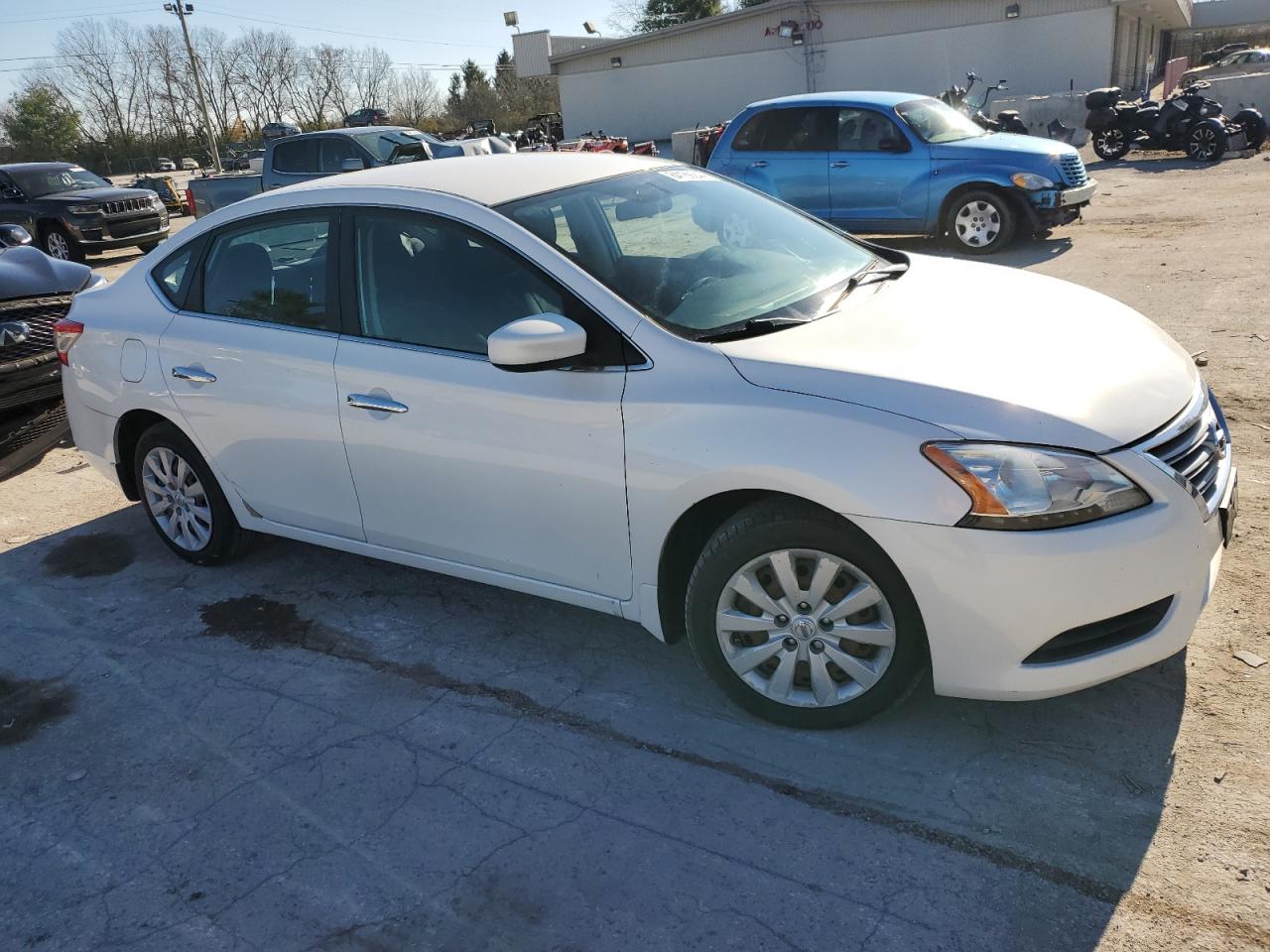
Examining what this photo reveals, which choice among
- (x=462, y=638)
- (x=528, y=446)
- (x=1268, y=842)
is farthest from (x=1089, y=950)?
(x=462, y=638)

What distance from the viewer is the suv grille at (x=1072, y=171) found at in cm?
1080

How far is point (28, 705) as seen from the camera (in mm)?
3795

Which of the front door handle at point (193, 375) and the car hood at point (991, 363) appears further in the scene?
the front door handle at point (193, 375)

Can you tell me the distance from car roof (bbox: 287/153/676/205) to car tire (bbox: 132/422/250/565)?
1.29 metres

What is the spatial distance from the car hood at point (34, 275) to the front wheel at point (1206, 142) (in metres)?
17.9

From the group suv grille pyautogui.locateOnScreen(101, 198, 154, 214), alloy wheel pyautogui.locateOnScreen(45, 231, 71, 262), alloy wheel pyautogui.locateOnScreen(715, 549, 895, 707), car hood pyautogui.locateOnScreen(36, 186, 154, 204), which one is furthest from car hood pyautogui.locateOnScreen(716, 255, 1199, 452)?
alloy wheel pyautogui.locateOnScreen(45, 231, 71, 262)

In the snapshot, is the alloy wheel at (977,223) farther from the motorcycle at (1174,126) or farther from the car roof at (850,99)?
the motorcycle at (1174,126)

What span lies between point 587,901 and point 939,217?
997 centimetres

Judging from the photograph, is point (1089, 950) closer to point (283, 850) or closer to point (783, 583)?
point (783, 583)

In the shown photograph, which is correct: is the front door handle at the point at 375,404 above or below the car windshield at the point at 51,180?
below

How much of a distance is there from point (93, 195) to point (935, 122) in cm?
1362

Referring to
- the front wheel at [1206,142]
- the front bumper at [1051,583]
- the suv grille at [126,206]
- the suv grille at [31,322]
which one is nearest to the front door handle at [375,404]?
the front bumper at [1051,583]

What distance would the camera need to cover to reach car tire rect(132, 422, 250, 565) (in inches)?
179

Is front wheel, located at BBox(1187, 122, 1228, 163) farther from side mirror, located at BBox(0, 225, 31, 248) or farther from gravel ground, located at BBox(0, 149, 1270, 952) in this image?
side mirror, located at BBox(0, 225, 31, 248)
